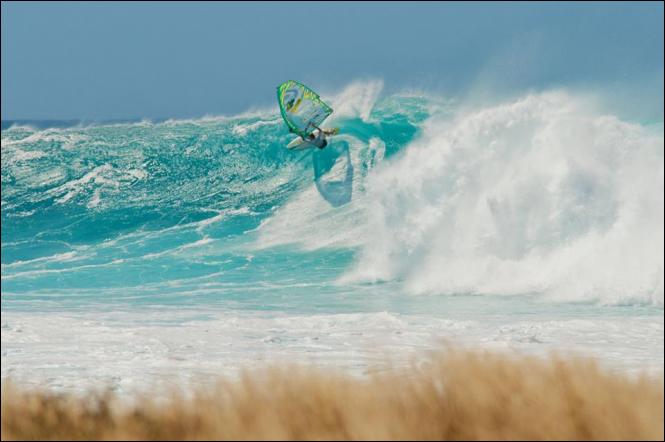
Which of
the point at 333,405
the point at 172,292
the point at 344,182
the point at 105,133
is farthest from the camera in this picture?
the point at 105,133

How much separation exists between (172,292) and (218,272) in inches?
93.1

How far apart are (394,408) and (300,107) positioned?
1440cm

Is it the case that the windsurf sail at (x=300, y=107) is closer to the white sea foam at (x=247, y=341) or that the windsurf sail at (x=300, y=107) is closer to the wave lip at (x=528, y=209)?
the wave lip at (x=528, y=209)

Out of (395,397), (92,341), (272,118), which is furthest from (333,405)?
(272,118)

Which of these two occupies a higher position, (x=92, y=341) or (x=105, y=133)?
(x=105, y=133)

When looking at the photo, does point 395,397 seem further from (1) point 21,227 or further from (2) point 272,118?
(2) point 272,118

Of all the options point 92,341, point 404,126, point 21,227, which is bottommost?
point 92,341

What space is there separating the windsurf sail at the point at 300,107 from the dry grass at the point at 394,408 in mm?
12959

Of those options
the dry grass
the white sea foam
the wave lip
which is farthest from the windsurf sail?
the dry grass

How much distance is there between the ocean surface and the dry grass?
2.00ft

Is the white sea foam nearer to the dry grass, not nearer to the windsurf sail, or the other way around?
the dry grass

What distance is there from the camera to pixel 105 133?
30.2 meters

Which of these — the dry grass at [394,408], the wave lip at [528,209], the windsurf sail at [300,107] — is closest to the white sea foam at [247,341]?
the dry grass at [394,408]

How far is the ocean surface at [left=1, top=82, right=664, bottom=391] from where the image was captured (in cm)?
945
